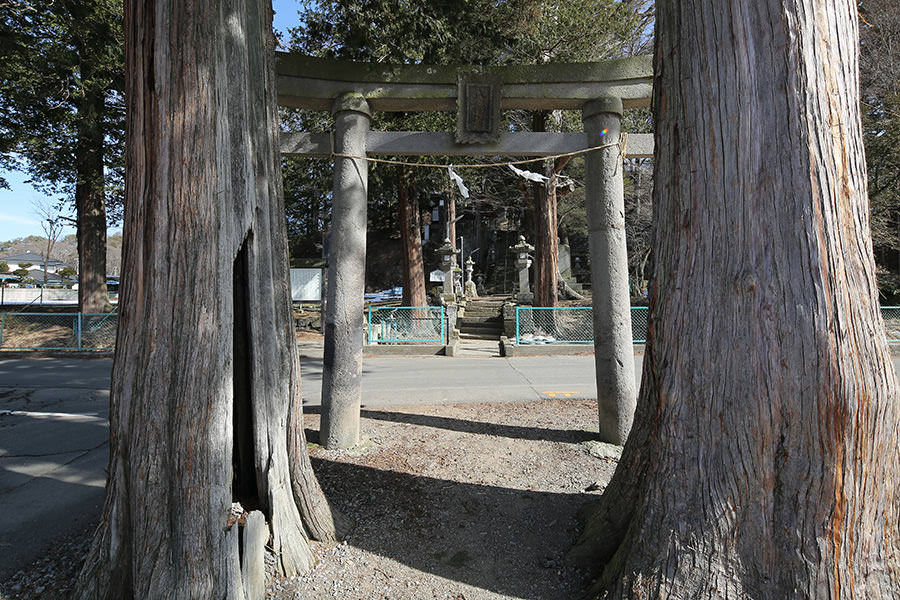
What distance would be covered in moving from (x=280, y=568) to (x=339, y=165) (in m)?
3.65

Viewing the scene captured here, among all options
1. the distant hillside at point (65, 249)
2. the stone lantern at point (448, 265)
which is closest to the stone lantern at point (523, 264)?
the stone lantern at point (448, 265)

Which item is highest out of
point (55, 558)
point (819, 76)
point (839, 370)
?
point (819, 76)

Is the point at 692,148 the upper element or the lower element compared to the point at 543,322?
upper

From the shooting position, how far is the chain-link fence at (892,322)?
12.4 meters

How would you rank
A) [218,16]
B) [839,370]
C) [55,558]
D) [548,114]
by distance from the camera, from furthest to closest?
1. [548,114]
2. [55,558]
3. [218,16]
4. [839,370]

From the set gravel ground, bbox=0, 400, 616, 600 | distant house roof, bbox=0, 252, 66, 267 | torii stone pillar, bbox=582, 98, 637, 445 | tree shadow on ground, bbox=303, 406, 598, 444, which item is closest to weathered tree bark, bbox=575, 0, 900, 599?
gravel ground, bbox=0, 400, 616, 600

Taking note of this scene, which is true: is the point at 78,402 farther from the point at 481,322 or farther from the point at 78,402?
the point at 481,322

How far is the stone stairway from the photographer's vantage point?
16.7 metres

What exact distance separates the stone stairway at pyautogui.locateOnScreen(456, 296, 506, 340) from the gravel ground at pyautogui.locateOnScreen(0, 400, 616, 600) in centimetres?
1095

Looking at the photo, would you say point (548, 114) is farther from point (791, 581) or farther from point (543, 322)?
point (791, 581)

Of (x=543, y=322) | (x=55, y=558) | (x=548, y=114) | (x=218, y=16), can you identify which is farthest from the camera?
(x=548, y=114)

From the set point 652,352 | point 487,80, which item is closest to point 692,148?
point 652,352

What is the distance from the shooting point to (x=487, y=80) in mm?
5059

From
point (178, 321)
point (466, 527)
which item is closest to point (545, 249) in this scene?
point (466, 527)
